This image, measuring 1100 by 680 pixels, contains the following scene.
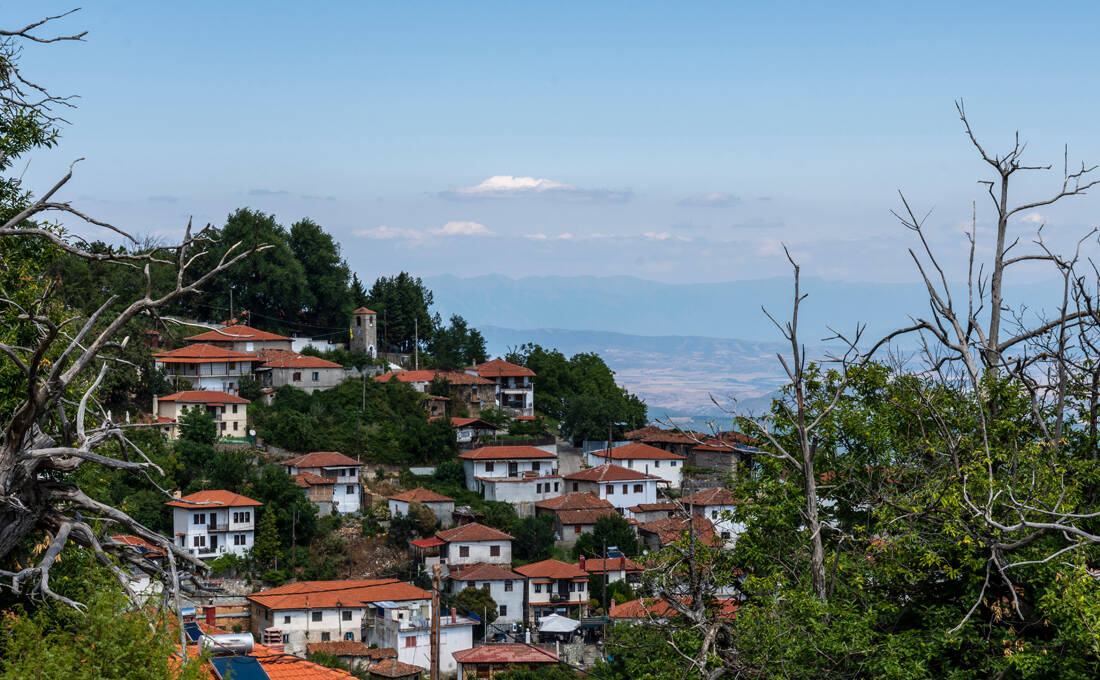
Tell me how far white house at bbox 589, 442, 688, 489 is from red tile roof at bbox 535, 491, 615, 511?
5.72 m

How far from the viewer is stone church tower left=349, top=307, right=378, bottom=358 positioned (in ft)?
223

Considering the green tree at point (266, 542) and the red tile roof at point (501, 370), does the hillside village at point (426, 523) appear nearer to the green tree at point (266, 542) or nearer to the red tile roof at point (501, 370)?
the green tree at point (266, 542)

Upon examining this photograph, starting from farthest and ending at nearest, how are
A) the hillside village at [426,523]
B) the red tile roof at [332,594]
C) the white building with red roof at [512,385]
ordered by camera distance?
the white building with red roof at [512,385] < the red tile roof at [332,594] < the hillside village at [426,523]

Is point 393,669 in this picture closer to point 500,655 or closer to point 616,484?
point 500,655

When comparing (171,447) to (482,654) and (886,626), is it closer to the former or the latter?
(482,654)

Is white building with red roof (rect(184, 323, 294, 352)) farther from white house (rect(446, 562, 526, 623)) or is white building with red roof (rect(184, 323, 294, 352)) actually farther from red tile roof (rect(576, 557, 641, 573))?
red tile roof (rect(576, 557, 641, 573))

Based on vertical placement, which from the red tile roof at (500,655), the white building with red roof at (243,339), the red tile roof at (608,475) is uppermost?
the white building with red roof at (243,339)

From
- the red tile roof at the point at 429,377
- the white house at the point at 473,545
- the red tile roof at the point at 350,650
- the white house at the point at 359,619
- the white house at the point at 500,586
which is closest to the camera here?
the red tile roof at the point at 350,650

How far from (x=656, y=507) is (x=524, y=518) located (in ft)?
25.1

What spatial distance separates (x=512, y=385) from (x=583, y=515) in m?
17.3

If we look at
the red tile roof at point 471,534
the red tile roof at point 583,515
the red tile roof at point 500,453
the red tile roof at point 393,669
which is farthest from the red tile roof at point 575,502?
the red tile roof at point 393,669

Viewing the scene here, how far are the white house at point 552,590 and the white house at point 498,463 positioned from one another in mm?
9429

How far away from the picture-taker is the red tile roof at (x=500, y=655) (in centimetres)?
3341

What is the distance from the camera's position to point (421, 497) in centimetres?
5047
